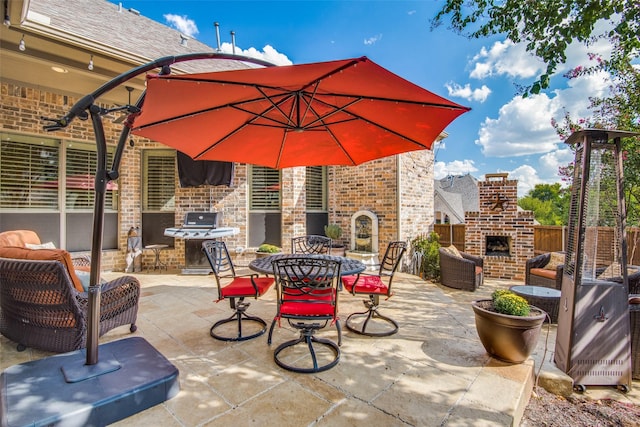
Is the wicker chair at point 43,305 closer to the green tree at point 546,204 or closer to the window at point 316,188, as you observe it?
the window at point 316,188

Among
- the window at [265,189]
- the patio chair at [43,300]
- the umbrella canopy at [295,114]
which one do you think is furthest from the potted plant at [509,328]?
the window at [265,189]

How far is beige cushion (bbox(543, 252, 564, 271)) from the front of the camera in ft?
16.3

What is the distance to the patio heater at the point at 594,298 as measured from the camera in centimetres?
251

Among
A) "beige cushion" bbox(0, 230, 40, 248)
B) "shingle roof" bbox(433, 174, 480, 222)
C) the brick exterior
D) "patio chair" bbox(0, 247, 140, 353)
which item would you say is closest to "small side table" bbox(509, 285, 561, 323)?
the brick exterior

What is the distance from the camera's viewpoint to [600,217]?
2693 mm

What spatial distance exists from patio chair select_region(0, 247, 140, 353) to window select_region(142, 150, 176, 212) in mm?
3810

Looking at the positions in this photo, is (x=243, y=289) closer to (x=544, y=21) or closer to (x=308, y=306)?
(x=308, y=306)

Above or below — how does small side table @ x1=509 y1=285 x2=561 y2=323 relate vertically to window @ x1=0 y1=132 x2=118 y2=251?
below

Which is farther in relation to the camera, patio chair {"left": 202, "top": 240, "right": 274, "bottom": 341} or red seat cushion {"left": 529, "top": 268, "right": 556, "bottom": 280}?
red seat cushion {"left": 529, "top": 268, "right": 556, "bottom": 280}

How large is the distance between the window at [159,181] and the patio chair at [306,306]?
4.90 metres

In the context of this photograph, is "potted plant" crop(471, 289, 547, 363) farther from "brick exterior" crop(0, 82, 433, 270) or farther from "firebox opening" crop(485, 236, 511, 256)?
"firebox opening" crop(485, 236, 511, 256)

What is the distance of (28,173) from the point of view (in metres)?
5.12

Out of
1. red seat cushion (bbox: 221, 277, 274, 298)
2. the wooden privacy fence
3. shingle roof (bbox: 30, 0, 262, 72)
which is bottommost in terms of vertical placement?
red seat cushion (bbox: 221, 277, 274, 298)

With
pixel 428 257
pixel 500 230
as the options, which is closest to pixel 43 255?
pixel 428 257
